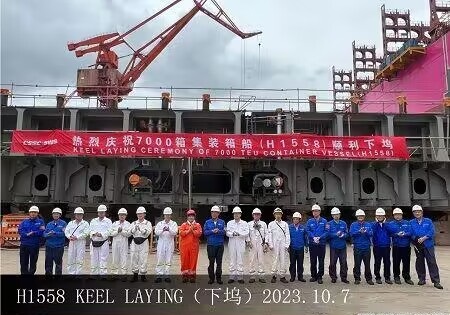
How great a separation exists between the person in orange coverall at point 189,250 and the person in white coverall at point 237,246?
26.4 inches

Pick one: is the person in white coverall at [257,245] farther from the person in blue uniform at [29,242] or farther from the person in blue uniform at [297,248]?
the person in blue uniform at [29,242]

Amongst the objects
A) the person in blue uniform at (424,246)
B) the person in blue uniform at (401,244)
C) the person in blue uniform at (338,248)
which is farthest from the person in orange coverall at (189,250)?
the person in blue uniform at (424,246)

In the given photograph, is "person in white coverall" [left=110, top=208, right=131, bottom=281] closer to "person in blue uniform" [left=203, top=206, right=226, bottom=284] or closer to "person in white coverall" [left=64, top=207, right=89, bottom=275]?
"person in white coverall" [left=64, top=207, right=89, bottom=275]

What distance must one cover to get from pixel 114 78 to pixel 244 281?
22.3 meters

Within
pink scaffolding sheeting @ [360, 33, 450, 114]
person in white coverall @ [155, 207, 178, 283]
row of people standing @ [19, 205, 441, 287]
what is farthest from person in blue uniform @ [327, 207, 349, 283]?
pink scaffolding sheeting @ [360, 33, 450, 114]

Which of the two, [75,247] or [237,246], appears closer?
[75,247]

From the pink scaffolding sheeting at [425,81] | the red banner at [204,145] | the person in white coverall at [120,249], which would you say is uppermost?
the pink scaffolding sheeting at [425,81]

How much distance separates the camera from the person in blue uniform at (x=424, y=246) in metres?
8.05

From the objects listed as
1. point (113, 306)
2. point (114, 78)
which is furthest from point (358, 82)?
point (113, 306)

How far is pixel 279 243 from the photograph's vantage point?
8.67 meters

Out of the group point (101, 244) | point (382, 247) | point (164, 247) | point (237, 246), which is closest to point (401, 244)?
point (382, 247)

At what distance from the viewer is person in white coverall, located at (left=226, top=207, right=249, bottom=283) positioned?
8352mm

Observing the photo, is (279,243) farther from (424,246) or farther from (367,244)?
(424,246)

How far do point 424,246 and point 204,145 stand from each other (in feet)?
27.4
